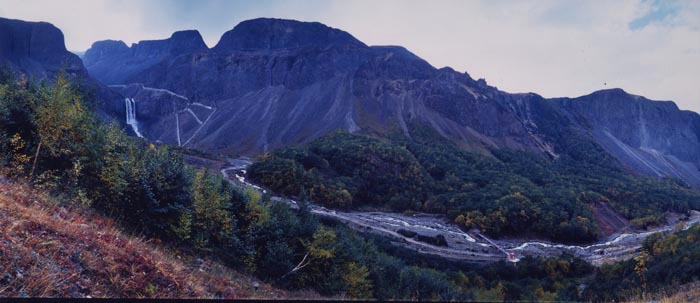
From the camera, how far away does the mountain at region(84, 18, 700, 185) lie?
110 m

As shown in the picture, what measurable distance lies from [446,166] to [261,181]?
41114 mm

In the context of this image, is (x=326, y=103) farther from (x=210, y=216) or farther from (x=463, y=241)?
(x=210, y=216)

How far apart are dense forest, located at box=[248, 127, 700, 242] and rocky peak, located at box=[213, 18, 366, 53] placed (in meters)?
83.7

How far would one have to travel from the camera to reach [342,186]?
62406 mm

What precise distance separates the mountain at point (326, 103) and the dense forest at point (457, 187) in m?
20.0

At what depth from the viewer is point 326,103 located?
117438 millimetres

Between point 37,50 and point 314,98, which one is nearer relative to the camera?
point 37,50

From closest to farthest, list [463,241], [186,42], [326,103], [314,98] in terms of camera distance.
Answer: [463,241]
[326,103]
[314,98]
[186,42]

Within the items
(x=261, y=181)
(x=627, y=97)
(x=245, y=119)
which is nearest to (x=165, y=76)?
(x=245, y=119)

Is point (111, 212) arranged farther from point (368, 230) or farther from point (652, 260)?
point (368, 230)

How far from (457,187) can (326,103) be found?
5648 centimetres

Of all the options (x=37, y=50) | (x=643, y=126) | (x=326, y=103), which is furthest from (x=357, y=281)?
(x=643, y=126)

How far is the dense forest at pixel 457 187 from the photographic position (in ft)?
185

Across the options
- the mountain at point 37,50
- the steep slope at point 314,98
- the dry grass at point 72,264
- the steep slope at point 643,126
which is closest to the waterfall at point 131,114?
the steep slope at point 314,98
